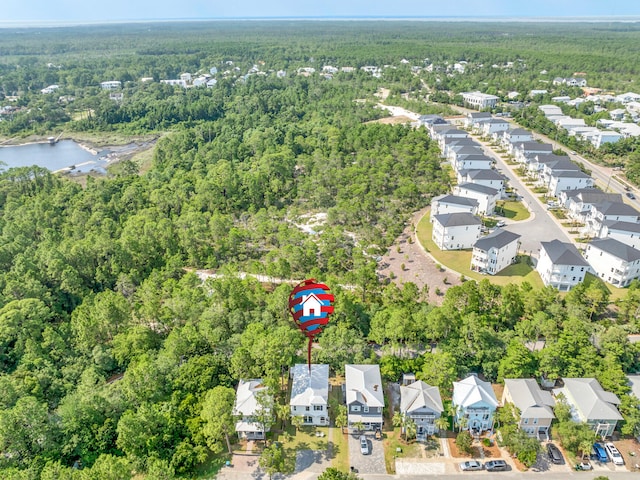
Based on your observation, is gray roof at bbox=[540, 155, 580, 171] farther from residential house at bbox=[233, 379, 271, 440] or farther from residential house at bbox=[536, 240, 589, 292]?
residential house at bbox=[233, 379, 271, 440]

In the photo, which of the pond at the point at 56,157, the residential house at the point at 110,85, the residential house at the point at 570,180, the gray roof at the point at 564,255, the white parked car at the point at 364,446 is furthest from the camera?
the residential house at the point at 110,85

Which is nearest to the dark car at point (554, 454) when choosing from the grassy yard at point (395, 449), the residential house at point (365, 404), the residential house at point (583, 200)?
the grassy yard at point (395, 449)

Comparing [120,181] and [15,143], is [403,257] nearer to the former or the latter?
[120,181]

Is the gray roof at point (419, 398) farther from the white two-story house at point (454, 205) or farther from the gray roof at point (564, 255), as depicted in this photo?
the white two-story house at point (454, 205)

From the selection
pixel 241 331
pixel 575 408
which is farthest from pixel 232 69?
pixel 575 408

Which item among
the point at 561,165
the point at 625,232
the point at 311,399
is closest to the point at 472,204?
the point at 625,232

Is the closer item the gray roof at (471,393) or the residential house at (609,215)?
the gray roof at (471,393)
